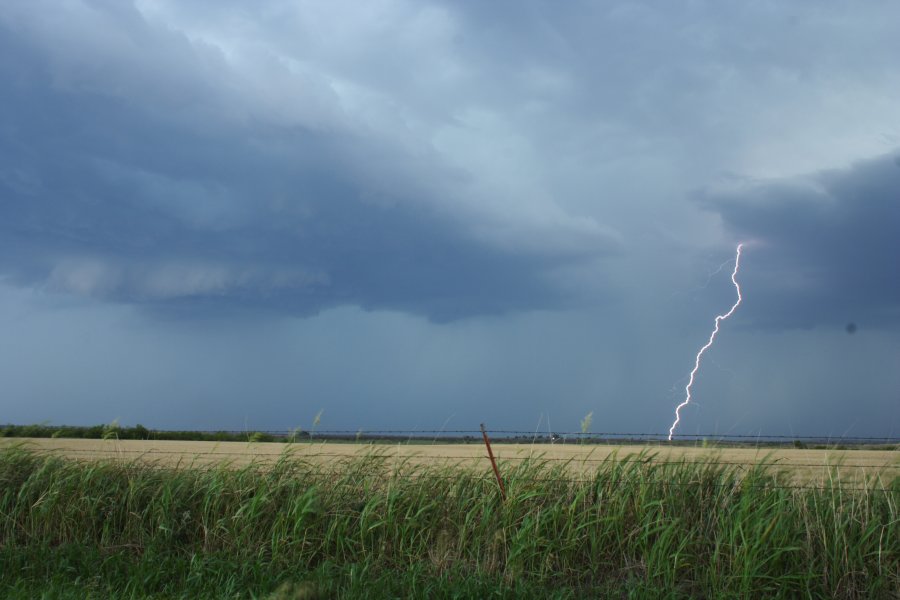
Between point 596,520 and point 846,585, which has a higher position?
point 596,520

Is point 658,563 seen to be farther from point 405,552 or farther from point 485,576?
point 405,552

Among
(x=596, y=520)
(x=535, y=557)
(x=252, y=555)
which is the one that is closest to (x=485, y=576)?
(x=535, y=557)

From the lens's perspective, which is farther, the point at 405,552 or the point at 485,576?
the point at 405,552

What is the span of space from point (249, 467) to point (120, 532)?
5.21 ft

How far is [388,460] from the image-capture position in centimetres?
900

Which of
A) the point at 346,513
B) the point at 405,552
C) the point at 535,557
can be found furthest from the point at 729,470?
the point at 346,513

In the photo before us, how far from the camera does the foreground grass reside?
21.7 feet

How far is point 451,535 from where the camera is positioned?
744 centimetres

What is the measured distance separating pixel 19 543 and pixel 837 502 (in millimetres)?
8725

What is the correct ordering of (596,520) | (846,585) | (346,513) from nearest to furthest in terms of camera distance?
(846,585) → (596,520) → (346,513)

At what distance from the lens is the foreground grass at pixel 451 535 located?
260 inches

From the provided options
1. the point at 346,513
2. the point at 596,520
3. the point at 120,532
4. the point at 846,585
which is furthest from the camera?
the point at 120,532

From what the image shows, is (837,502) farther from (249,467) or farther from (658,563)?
(249,467)

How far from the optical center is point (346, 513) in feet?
25.4
